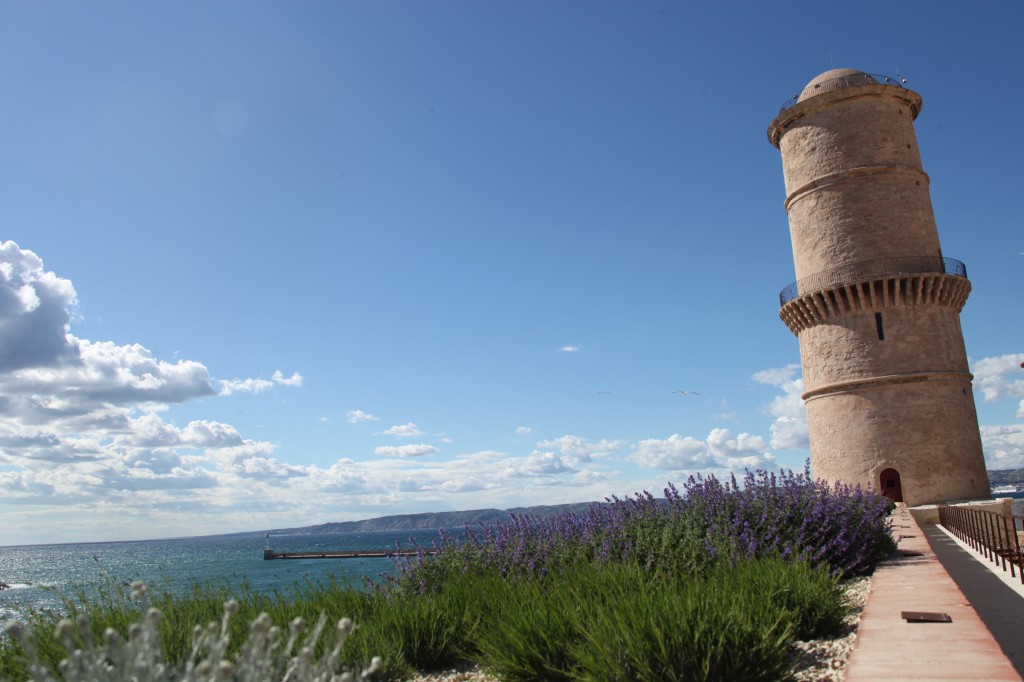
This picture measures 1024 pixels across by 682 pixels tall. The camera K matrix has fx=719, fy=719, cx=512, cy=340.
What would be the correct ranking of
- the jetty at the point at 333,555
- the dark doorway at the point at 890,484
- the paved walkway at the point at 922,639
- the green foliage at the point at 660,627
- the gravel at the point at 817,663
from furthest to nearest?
the jetty at the point at 333,555 < the dark doorway at the point at 890,484 < the gravel at the point at 817,663 < the green foliage at the point at 660,627 < the paved walkway at the point at 922,639

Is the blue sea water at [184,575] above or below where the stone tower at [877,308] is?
below

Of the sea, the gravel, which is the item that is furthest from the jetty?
the gravel

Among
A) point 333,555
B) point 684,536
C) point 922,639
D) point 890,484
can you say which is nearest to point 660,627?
point 922,639

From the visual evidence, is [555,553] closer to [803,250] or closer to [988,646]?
[988,646]

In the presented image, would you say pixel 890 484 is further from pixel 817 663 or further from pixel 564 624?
pixel 564 624

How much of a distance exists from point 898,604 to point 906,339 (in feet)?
64.4

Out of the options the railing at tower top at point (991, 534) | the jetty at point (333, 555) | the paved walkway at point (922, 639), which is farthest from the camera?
the jetty at point (333, 555)

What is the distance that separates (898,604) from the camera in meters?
5.42

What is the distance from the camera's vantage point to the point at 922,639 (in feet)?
14.1

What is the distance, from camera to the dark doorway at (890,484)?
72.7 feet

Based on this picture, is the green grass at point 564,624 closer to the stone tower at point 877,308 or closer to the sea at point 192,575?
the sea at point 192,575

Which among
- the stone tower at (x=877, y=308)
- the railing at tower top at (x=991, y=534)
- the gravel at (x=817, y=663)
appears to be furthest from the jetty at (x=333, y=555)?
the gravel at (x=817, y=663)

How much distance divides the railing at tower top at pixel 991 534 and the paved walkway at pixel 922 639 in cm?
302

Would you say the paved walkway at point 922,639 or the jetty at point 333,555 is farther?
the jetty at point 333,555
